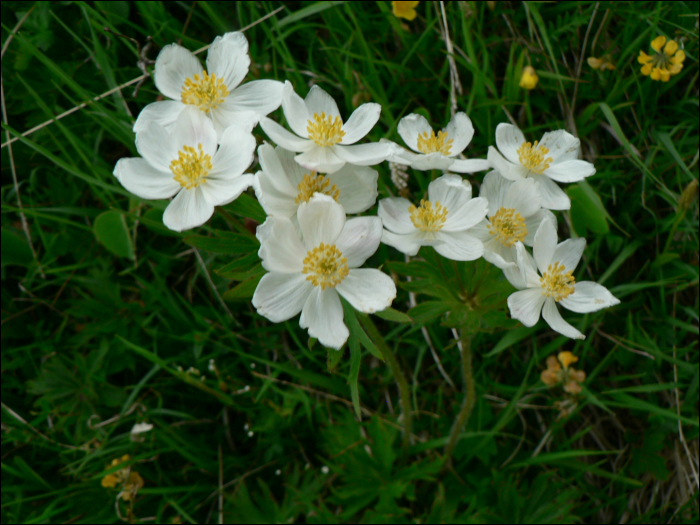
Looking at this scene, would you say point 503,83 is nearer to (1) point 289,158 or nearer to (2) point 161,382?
(1) point 289,158

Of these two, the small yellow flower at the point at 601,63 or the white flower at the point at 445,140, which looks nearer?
the white flower at the point at 445,140

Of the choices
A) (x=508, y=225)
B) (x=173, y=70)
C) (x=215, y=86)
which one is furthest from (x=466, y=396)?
(x=173, y=70)

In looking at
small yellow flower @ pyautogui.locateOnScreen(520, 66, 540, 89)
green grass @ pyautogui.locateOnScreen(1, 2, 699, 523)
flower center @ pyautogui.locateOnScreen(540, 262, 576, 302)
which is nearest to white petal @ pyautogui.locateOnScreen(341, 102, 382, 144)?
flower center @ pyautogui.locateOnScreen(540, 262, 576, 302)

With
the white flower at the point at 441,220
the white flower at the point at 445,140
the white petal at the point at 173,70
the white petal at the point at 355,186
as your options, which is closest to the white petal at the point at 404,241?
the white flower at the point at 441,220

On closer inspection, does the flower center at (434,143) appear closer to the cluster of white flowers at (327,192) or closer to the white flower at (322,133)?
the cluster of white flowers at (327,192)

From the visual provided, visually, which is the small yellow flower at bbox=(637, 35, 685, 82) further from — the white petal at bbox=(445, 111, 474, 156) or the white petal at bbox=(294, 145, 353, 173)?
the white petal at bbox=(294, 145, 353, 173)

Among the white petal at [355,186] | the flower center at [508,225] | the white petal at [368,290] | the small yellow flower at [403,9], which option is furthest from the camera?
the small yellow flower at [403,9]

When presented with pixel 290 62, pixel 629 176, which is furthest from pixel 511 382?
pixel 290 62

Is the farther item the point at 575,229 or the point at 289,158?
the point at 575,229
